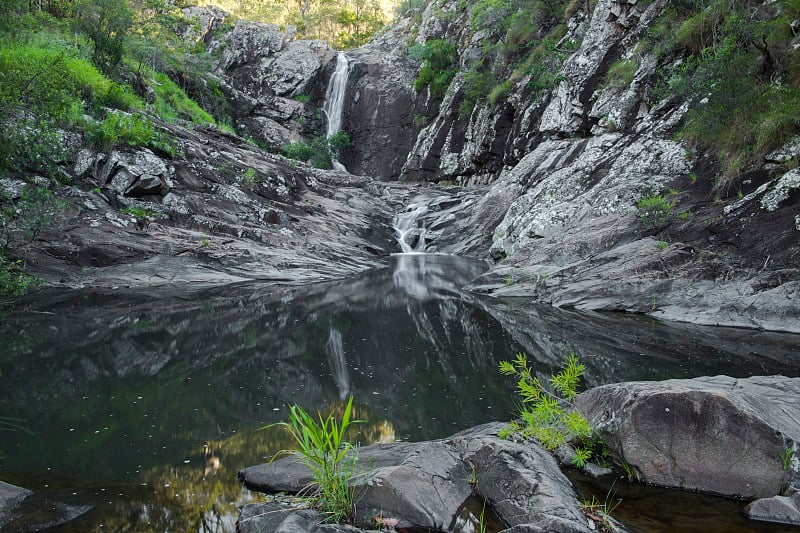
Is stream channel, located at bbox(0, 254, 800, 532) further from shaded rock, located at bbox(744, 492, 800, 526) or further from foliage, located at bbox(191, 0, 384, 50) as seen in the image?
foliage, located at bbox(191, 0, 384, 50)

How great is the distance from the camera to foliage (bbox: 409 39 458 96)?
122ft

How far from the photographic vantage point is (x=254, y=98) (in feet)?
129

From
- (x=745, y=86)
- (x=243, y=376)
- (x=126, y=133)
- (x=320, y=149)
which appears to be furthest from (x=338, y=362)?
(x=320, y=149)

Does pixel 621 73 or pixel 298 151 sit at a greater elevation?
pixel 621 73

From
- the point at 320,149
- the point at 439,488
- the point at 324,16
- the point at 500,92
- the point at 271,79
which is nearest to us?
the point at 439,488

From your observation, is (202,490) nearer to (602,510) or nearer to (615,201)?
(602,510)

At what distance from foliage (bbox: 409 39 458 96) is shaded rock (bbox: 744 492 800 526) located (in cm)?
3671

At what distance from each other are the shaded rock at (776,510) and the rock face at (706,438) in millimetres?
237

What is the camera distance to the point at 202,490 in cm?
421

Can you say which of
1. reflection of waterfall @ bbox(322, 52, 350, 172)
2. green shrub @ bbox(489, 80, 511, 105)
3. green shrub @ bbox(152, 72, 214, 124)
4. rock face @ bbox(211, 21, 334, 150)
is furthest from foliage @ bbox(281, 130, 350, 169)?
green shrub @ bbox(489, 80, 511, 105)

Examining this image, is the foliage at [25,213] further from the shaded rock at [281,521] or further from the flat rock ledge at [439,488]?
the shaded rock at [281,521]

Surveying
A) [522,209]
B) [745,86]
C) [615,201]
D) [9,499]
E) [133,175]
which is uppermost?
[745,86]

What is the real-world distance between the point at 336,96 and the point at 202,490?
40.2 meters

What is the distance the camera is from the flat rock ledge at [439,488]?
337cm
